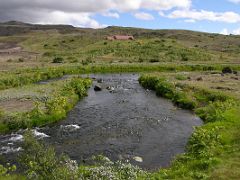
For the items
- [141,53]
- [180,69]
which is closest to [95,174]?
[180,69]

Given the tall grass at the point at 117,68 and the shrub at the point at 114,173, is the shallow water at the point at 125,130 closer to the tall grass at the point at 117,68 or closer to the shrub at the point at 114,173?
the shrub at the point at 114,173

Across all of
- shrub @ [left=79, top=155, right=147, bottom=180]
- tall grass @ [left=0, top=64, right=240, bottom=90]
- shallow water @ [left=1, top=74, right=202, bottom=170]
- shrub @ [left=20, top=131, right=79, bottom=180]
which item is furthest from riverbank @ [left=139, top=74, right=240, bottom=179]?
tall grass @ [left=0, top=64, right=240, bottom=90]

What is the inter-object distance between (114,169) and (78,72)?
63.3 meters

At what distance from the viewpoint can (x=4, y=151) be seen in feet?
99.9

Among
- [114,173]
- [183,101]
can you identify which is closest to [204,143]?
[114,173]

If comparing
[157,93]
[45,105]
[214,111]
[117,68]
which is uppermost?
[214,111]

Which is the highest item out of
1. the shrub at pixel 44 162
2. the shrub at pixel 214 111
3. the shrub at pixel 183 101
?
the shrub at pixel 44 162

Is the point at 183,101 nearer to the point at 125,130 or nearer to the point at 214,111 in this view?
the point at 214,111

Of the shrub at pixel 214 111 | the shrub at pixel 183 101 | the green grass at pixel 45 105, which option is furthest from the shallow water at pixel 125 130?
the green grass at pixel 45 105

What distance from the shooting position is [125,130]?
122 ft

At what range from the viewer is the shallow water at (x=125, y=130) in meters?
30.3

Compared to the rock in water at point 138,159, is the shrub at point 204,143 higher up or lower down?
higher up

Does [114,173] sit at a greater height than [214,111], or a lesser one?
greater

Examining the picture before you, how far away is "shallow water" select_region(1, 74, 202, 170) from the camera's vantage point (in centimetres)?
3034
